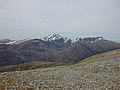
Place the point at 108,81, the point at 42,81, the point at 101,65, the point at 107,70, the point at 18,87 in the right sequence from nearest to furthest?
the point at 18,87, the point at 42,81, the point at 108,81, the point at 107,70, the point at 101,65

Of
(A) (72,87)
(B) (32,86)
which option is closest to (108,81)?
(A) (72,87)

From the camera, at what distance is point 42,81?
33406mm

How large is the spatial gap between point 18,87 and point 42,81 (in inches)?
182

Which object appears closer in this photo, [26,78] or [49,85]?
[49,85]

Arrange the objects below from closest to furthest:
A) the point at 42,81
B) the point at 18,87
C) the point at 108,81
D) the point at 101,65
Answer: the point at 18,87, the point at 42,81, the point at 108,81, the point at 101,65

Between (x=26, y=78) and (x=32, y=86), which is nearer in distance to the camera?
(x=32, y=86)

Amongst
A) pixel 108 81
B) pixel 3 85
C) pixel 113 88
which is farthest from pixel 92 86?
pixel 3 85

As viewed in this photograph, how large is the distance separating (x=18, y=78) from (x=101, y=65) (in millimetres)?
23033

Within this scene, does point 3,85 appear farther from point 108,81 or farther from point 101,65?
point 101,65

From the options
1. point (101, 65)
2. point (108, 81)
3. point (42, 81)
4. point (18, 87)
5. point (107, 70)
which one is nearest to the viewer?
point (18, 87)

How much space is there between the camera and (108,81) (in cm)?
3631

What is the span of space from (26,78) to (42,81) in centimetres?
351

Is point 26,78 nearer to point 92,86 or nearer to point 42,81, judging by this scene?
point 42,81

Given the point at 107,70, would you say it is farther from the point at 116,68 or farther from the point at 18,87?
the point at 18,87
